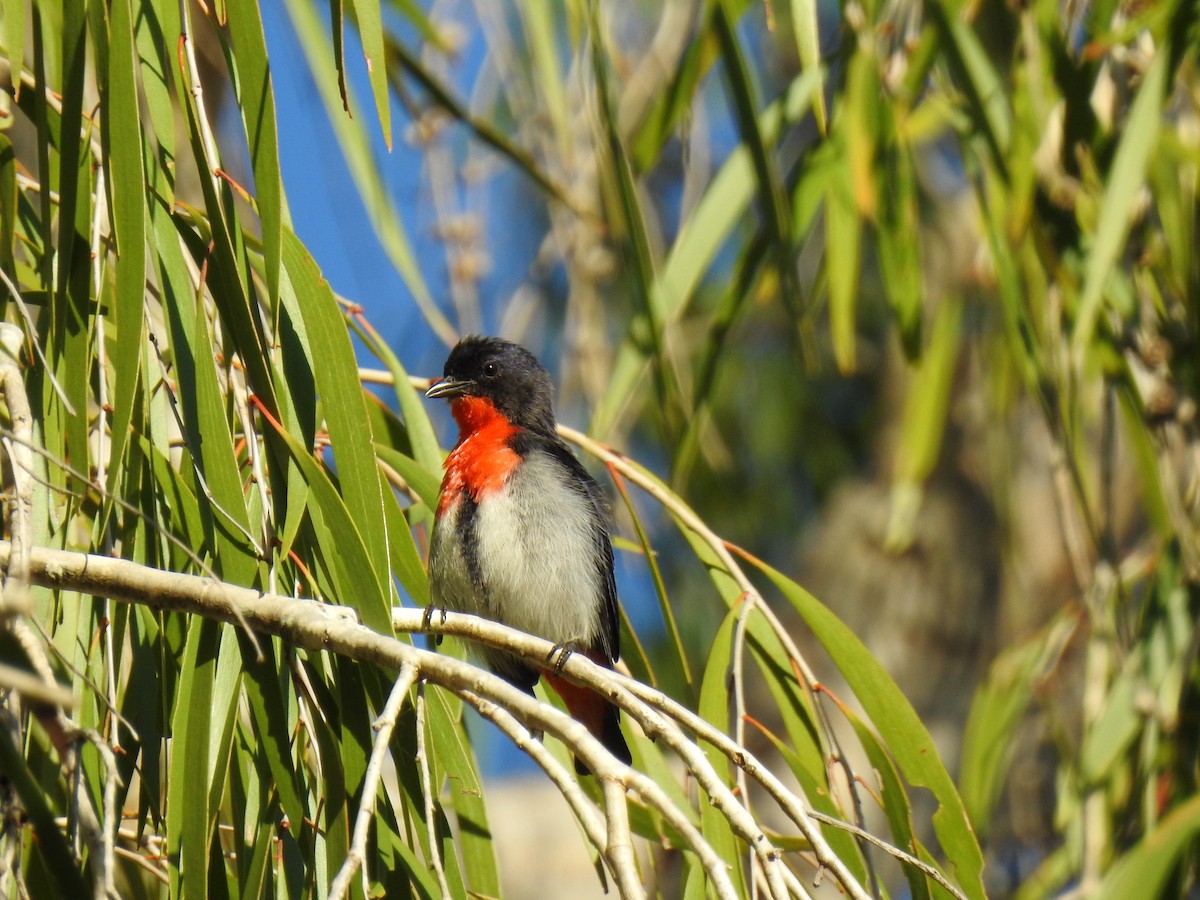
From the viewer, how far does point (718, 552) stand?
335cm

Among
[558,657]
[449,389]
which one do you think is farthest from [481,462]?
[558,657]

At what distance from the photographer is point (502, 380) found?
466 centimetres

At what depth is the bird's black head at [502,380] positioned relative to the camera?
4.61 metres

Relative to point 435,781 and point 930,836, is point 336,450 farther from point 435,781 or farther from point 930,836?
point 930,836

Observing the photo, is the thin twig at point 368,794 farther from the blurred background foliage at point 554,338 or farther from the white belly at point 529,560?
the white belly at point 529,560

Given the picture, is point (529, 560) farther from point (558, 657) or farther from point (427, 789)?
point (427, 789)

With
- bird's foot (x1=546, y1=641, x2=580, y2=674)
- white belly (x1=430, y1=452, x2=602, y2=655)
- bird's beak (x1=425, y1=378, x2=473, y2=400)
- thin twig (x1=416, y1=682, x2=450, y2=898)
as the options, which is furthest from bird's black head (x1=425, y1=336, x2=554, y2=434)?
thin twig (x1=416, y1=682, x2=450, y2=898)

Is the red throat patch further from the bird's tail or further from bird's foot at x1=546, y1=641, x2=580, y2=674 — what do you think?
bird's foot at x1=546, y1=641, x2=580, y2=674

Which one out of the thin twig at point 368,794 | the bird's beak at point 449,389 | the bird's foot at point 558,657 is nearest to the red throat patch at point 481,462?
the bird's beak at point 449,389

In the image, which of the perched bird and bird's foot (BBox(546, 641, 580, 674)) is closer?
bird's foot (BBox(546, 641, 580, 674))

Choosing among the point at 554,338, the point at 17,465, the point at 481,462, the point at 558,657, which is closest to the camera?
the point at 17,465

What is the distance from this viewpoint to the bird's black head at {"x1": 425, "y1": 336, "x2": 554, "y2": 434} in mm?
4609

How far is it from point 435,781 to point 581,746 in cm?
72

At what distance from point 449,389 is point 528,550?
715mm
